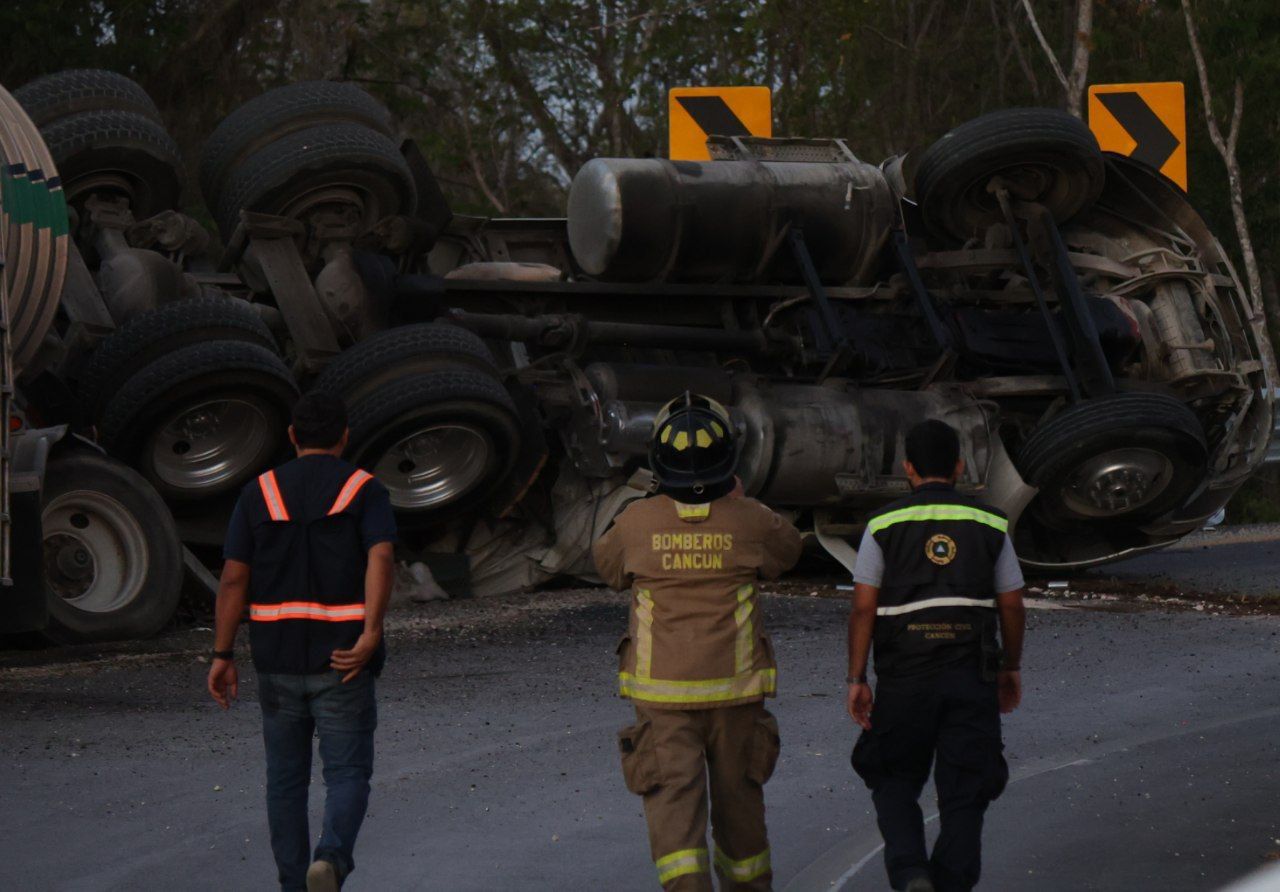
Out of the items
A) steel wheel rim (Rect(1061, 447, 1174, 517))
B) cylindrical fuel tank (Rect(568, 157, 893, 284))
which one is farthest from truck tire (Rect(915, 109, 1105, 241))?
steel wheel rim (Rect(1061, 447, 1174, 517))

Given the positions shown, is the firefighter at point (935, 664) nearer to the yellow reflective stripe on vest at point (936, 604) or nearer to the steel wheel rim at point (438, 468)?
the yellow reflective stripe on vest at point (936, 604)

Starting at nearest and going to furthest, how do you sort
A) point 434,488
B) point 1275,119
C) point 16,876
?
1. point 16,876
2. point 434,488
3. point 1275,119

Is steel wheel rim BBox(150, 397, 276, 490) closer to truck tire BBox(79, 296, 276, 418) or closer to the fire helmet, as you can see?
truck tire BBox(79, 296, 276, 418)

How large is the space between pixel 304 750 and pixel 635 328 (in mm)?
7480

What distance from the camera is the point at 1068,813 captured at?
20.7ft

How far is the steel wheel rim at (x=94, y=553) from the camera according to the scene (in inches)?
393

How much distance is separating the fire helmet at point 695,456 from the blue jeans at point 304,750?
948 mm

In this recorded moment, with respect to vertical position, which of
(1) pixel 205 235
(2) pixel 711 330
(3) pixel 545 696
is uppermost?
(1) pixel 205 235

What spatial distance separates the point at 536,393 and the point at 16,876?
6699mm

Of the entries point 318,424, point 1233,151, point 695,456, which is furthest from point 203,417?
point 1233,151

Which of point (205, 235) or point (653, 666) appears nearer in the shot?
point (653, 666)

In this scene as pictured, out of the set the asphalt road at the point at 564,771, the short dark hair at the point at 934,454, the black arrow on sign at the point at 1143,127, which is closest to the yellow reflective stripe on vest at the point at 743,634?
the short dark hair at the point at 934,454

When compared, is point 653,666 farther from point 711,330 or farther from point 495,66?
point 495,66

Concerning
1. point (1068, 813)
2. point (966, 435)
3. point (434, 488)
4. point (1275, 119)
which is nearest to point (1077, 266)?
point (966, 435)
